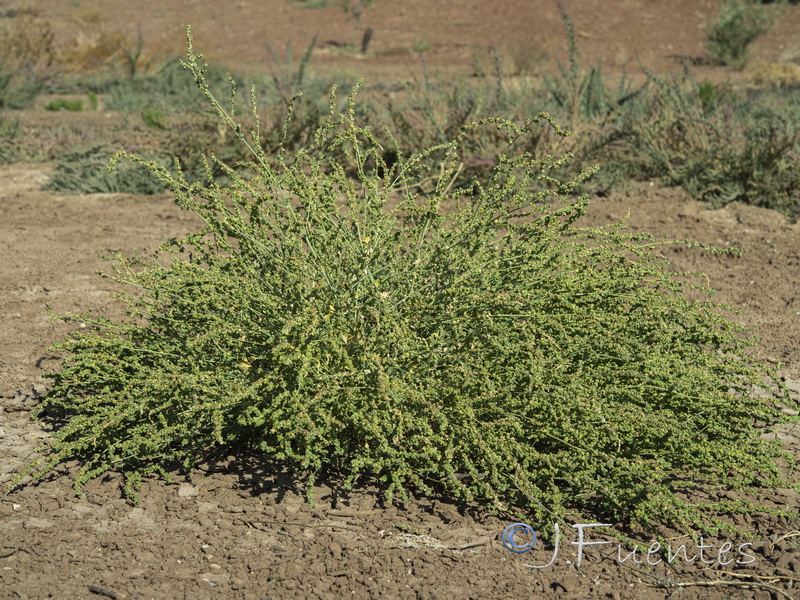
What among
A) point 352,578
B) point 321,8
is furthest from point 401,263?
point 321,8

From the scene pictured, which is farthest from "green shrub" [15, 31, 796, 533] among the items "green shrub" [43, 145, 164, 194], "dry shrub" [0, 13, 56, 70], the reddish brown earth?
"dry shrub" [0, 13, 56, 70]

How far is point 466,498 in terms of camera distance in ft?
8.43

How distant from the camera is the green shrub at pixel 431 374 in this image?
8.68 ft

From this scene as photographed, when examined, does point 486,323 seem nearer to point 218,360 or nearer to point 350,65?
point 218,360

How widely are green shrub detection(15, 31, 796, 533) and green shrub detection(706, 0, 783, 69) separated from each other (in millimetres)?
11313

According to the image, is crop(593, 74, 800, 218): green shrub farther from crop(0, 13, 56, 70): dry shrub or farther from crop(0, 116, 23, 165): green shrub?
crop(0, 13, 56, 70): dry shrub

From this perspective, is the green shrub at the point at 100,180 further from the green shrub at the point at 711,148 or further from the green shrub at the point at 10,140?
the green shrub at the point at 711,148

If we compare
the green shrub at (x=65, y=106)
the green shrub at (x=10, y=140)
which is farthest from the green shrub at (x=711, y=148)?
the green shrub at (x=65, y=106)

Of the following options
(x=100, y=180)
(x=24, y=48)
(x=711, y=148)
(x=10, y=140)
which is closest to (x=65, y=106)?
(x=10, y=140)

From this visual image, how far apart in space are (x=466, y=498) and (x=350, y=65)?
1242 centimetres

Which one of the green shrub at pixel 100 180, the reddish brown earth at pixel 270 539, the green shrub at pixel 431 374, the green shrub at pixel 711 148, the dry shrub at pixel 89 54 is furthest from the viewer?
the dry shrub at pixel 89 54

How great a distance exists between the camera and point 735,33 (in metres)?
13.3

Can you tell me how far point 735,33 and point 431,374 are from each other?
12.0 metres

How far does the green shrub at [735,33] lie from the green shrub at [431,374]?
11313 mm
